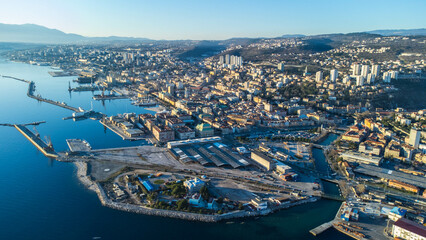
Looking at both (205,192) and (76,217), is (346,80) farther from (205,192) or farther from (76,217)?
(76,217)

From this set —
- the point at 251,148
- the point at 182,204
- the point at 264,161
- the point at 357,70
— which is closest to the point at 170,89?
the point at 251,148

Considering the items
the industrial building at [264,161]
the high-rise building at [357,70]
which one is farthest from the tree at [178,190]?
the high-rise building at [357,70]

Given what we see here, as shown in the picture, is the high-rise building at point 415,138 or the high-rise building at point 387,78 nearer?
the high-rise building at point 415,138

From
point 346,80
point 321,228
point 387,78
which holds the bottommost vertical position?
point 321,228

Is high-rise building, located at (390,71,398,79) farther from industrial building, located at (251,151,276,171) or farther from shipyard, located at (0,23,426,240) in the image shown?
industrial building, located at (251,151,276,171)

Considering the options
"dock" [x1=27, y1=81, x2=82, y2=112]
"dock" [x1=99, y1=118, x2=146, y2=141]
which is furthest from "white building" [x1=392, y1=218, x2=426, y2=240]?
"dock" [x1=27, y1=81, x2=82, y2=112]

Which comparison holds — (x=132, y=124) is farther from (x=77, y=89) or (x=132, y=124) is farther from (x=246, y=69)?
(x=246, y=69)

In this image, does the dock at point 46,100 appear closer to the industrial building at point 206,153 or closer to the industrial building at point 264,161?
the industrial building at point 206,153

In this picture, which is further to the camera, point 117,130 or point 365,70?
point 365,70

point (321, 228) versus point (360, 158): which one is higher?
point (360, 158)
